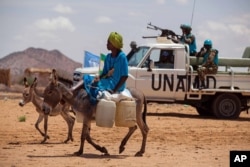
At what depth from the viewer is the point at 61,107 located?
1463 centimetres

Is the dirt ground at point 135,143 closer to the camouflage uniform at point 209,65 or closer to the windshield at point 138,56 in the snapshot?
the camouflage uniform at point 209,65

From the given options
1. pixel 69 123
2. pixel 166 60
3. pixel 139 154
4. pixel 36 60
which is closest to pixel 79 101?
pixel 139 154

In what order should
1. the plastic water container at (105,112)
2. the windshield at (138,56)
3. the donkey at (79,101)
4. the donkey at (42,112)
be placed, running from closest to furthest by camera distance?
the plastic water container at (105,112), the donkey at (79,101), the donkey at (42,112), the windshield at (138,56)

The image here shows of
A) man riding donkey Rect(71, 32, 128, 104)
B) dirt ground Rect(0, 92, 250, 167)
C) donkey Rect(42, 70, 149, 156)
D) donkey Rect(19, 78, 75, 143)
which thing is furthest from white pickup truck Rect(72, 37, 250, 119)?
man riding donkey Rect(71, 32, 128, 104)

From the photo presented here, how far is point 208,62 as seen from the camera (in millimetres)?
21156

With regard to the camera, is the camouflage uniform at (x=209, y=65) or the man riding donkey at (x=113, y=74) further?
the camouflage uniform at (x=209, y=65)

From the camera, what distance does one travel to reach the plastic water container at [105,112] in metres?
11.9

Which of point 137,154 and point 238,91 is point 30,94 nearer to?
point 137,154

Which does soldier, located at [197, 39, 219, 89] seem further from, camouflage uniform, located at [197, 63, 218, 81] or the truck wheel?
the truck wheel

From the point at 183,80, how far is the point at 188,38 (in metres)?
1.61

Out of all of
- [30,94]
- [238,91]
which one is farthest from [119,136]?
[238,91]

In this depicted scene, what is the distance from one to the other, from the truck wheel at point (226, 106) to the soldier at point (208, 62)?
2.94 ft

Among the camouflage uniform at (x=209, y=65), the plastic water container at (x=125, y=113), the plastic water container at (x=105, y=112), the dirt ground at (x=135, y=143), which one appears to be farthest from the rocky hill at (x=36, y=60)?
the plastic water container at (x=105, y=112)

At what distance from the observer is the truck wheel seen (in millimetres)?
21891
